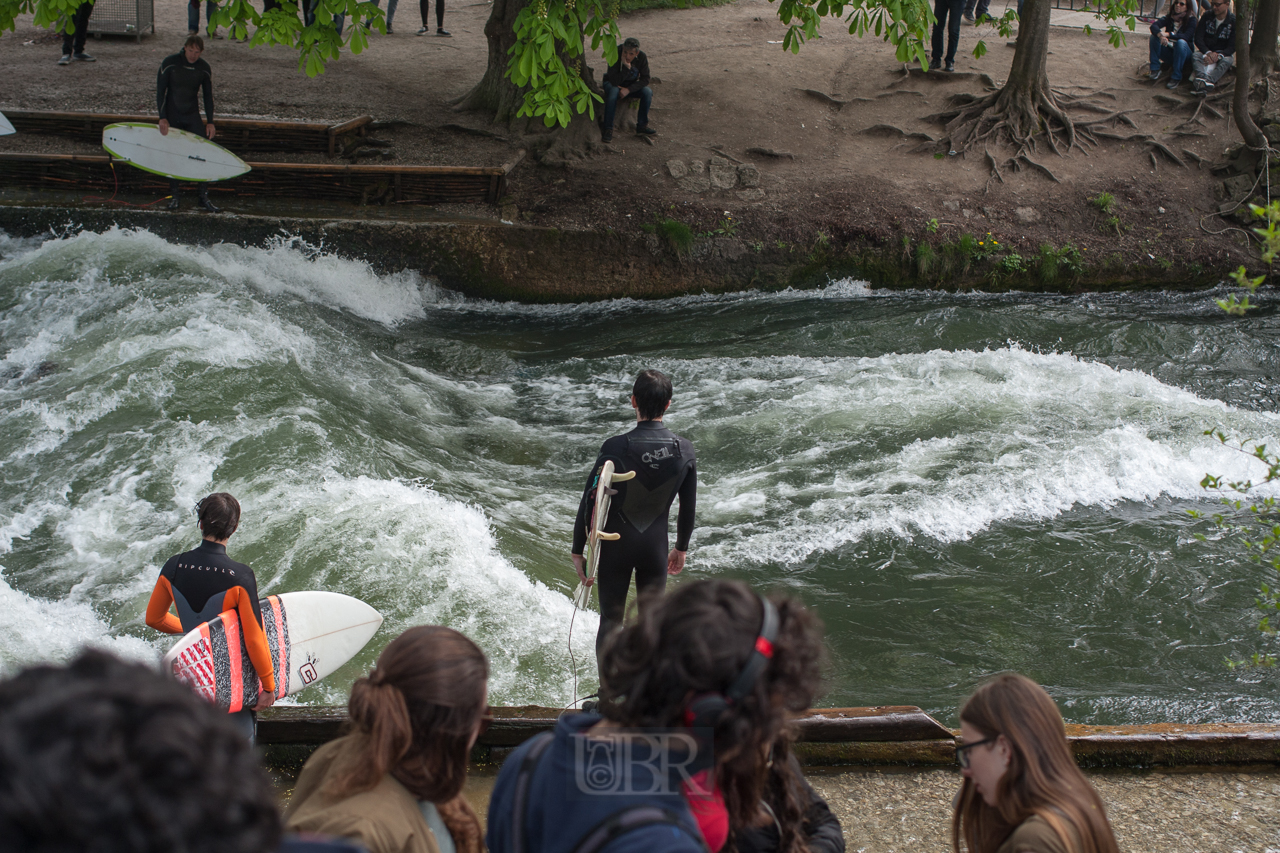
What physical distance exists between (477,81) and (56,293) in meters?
7.75

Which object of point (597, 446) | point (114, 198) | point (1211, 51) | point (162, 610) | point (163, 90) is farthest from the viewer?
point (1211, 51)

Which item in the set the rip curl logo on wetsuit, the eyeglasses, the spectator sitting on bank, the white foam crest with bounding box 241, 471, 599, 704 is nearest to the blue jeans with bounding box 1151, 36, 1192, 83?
the white foam crest with bounding box 241, 471, 599, 704

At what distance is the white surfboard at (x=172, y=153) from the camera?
10.3 meters

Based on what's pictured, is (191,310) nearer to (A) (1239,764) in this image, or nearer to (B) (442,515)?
(B) (442,515)

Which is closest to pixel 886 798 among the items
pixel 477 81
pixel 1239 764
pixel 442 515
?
pixel 1239 764

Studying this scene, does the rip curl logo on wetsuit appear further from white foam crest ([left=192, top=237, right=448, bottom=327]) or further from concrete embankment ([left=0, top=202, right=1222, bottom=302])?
concrete embankment ([left=0, top=202, right=1222, bottom=302])

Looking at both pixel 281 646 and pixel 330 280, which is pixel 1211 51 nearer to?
pixel 330 280

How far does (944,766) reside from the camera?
3.62 m

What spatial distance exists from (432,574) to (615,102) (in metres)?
8.93

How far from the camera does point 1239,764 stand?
3713 millimetres

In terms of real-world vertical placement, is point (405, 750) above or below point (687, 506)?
above

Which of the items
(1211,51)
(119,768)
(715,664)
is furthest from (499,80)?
(119,768)

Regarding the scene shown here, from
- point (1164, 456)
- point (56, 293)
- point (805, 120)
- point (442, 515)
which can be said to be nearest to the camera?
point (442, 515)

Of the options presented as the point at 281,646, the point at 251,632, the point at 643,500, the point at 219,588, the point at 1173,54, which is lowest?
the point at 281,646
